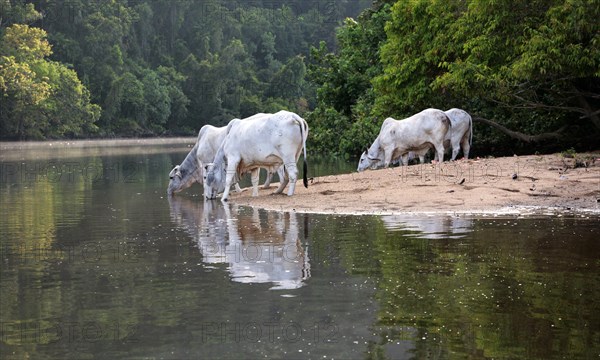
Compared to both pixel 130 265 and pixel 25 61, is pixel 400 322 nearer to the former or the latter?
pixel 130 265

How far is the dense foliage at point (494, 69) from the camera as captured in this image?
21562 millimetres

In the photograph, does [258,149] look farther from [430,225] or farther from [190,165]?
[430,225]

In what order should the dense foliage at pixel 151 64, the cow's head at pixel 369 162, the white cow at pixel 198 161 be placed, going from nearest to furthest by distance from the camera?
the white cow at pixel 198 161 < the cow's head at pixel 369 162 < the dense foliage at pixel 151 64

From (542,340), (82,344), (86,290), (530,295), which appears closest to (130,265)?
(86,290)

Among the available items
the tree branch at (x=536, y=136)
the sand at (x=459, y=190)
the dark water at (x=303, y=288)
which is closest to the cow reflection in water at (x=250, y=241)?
the dark water at (x=303, y=288)

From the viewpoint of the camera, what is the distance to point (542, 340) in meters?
6.55

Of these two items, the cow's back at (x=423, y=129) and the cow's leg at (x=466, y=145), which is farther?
the cow's leg at (x=466, y=145)

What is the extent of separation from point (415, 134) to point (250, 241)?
1324cm

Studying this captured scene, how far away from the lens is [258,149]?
17656 mm

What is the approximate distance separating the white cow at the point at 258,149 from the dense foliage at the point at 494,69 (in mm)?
6760

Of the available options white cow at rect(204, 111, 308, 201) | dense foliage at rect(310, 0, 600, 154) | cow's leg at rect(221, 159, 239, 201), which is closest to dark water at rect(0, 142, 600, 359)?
white cow at rect(204, 111, 308, 201)

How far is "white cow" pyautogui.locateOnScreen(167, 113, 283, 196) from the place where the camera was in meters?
20.5

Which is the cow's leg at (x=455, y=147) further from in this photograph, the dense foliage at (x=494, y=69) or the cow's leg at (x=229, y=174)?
the cow's leg at (x=229, y=174)

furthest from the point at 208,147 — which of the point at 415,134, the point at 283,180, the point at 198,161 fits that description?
the point at 415,134
